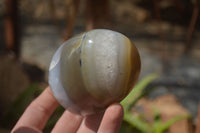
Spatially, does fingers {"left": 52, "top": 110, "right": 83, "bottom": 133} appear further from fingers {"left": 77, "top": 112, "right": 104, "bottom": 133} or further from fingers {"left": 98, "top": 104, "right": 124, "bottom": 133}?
fingers {"left": 98, "top": 104, "right": 124, "bottom": 133}

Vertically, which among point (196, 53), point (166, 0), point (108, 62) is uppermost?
point (108, 62)

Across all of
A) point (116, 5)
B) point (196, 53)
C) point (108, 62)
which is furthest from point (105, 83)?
point (116, 5)

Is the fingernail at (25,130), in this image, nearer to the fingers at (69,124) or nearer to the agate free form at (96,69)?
the fingers at (69,124)

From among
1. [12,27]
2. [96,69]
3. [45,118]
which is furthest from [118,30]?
[96,69]

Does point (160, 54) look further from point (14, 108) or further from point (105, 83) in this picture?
point (105, 83)

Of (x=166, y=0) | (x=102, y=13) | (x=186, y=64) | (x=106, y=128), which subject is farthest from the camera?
(x=166, y=0)

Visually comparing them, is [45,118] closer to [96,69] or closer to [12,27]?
[96,69]
